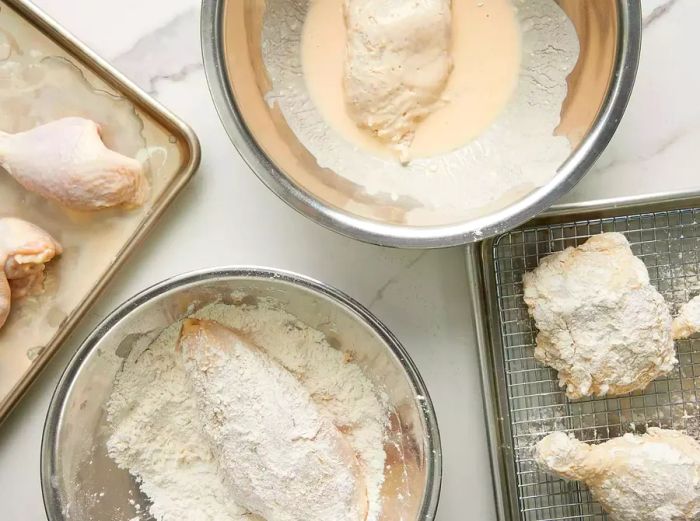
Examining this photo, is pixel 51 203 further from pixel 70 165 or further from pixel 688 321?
pixel 688 321

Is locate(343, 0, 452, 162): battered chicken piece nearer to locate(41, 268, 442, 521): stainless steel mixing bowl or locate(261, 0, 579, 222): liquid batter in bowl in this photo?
locate(261, 0, 579, 222): liquid batter in bowl

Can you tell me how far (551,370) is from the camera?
1020 mm

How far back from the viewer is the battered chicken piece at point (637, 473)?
37.5 inches

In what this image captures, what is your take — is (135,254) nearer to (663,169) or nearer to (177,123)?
(177,123)

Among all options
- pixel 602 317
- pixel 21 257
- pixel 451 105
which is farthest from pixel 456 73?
pixel 21 257

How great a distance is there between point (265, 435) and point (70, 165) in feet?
1.46

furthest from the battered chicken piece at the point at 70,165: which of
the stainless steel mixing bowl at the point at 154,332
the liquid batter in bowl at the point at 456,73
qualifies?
the liquid batter in bowl at the point at 456,73

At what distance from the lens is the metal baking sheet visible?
40.4 inches

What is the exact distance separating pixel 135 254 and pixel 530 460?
0.63 meters

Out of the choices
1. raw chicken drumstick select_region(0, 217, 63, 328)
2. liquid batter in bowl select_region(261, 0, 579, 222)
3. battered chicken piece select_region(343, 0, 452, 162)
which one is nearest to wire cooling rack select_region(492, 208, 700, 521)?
liquid batter in bowl select_region(261, 0, 579, 222)

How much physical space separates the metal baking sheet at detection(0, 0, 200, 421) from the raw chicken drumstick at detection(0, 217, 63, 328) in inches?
0.7

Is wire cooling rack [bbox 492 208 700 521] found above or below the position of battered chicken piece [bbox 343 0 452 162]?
below

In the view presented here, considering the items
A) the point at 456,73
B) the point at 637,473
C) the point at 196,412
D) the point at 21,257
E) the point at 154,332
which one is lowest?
the point at 637,473

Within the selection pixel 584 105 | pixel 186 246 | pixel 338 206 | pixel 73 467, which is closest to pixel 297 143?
pixel 338 206
